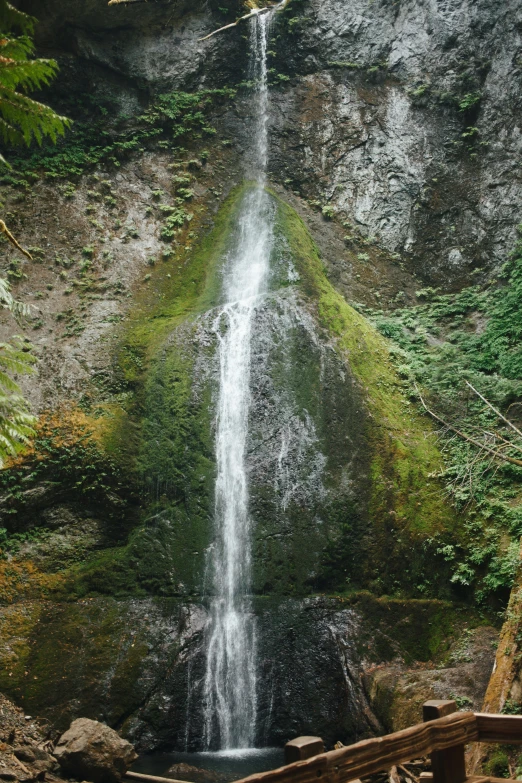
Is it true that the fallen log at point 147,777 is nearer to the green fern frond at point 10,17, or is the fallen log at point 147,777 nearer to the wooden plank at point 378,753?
the wooden plank at point 378,753

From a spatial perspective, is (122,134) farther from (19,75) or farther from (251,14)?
(19,75)

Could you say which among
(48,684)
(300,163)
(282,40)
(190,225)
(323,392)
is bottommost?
(48,684)

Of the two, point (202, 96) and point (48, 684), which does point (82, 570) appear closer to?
point (48, 684)

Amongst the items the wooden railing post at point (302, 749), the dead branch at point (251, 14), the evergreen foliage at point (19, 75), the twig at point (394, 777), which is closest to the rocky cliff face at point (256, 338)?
the dead branch at point (251, 14)

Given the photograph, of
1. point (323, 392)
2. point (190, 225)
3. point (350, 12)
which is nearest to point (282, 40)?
point (350, 12)

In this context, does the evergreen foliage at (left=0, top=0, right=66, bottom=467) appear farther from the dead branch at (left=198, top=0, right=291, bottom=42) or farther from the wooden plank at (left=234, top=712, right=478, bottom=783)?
the dead branch at (left=198, top=0, right=291, bottom=42)

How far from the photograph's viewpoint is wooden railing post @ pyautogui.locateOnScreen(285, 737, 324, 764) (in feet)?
10.4

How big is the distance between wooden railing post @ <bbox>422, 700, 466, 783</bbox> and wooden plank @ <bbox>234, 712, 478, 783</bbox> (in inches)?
2.4

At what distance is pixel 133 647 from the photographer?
30.1 feet

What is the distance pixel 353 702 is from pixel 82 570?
15.4 feet

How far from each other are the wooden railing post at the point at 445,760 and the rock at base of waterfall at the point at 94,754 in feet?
14.7

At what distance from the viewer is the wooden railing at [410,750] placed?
315cm

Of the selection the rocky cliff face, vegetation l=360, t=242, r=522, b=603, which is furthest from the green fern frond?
vegetation l=360, t=242, r=522, b=603

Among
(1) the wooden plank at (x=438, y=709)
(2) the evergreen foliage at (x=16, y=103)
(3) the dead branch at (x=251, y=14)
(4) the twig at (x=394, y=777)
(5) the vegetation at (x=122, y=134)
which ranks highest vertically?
(3) the dead branch at (x=251, y=14)
